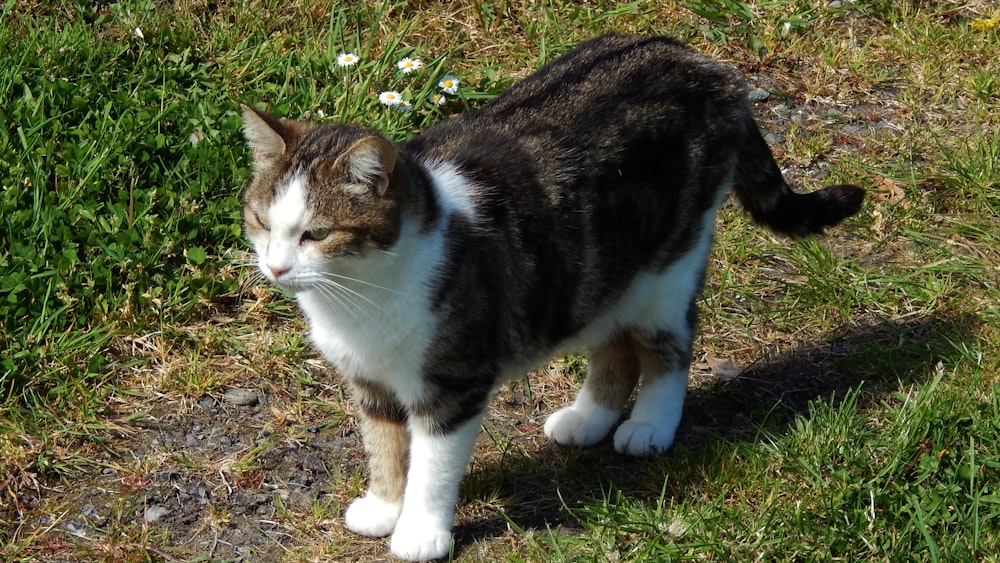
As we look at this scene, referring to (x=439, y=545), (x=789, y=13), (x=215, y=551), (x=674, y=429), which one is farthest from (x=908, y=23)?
(x=215, y=551)

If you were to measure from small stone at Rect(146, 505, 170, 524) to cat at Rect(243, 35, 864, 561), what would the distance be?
526 mm

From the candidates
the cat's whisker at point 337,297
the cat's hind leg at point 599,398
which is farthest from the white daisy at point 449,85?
the cat's whisker at point 337,297

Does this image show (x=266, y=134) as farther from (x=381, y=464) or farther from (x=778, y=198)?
(x=778, y=198)

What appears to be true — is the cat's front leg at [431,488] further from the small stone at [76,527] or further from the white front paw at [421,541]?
the small stone at [76,527]

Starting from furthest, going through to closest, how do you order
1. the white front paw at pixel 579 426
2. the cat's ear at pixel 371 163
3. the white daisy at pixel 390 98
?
the white daisy at pixel 390 98, the white front paw at pixel 579 426, the cat's ear at pixel 371 163

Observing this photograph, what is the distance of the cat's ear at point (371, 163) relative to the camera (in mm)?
2721

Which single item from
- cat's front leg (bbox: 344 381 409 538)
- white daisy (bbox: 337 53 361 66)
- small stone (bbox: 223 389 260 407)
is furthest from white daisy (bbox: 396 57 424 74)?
cat's front leg (bbox: 344 381 409 538)

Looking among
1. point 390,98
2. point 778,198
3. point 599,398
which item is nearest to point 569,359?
point 599,398

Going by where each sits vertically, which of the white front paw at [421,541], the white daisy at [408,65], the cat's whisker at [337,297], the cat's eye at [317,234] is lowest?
the white front paw at [421,541]

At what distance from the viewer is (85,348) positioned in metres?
3.66

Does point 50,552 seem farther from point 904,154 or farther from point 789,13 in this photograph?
point 789,13

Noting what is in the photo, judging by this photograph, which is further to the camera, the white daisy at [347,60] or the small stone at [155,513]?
the white daisy at [347,60]

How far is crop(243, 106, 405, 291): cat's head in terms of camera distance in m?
2.74

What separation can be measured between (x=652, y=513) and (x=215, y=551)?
3.91 ft
